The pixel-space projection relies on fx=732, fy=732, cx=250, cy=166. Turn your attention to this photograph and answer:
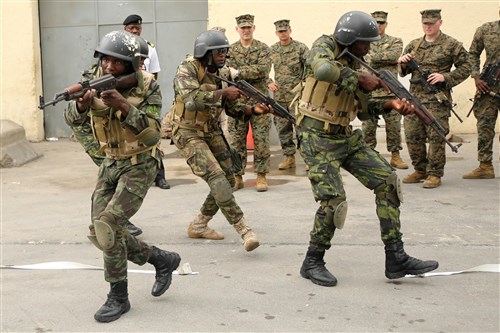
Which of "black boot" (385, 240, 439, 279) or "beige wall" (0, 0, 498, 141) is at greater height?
"beige wall" (0, 0, 498, 141)

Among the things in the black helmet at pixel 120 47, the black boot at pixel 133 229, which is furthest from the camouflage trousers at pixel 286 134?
the black helmet at pixel 120 47

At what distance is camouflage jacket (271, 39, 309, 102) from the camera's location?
386 inches

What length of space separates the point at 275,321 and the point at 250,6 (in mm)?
8571

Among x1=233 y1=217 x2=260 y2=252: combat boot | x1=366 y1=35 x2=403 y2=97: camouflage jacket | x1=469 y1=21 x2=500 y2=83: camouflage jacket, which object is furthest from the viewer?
x1=366 y1=35 x2=403 y2=97: camouflage jacket

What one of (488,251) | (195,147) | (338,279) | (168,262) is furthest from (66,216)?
(488,251)

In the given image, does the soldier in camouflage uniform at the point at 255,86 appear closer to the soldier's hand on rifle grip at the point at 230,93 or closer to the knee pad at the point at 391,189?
the soldier's hand on rifle grip at the point at 230,93

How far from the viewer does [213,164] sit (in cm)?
583

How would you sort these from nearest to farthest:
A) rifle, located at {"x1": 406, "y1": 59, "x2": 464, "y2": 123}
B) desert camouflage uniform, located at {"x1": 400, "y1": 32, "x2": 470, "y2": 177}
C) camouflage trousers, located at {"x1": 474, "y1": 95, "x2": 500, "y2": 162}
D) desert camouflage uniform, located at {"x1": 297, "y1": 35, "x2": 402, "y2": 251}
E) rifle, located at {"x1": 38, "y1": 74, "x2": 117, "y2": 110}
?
1. rifle, located at {"x1": 38, "y1": 74, "x2": 117, "y2": 110}
2. desert camouflage uniform, located at {"x1": 297, "y1": 35, "x2": 402, "y2": 251}
3. rifle, located at {"x1": 406, "y1": 59, "x2": 464, "y2": 123}
4. desert camouflage uniform, located at {"x1": 400, "y1": 32, "x2": 470, "y2": 177}
5. camouflage trousers, located at {"x1": 474, "y1": 95, "x2": 500, "y2": 162}

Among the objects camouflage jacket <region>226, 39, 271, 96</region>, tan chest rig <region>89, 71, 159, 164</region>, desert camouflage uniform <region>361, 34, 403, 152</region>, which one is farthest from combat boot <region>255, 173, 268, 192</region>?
tan chest rig <region>89, 71, 159, 164</region>

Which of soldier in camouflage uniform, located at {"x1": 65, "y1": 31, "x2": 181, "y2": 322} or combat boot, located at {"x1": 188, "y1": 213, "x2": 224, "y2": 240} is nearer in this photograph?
soldier in camouflage uniform, located at {"x1": 65, "y1": 31, "x2": 181, "y2": 322}

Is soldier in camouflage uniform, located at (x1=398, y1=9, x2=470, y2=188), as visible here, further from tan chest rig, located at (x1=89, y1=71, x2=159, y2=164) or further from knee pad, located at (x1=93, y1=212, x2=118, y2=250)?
knee pad, located at (x1=93, y1=212, x2=118, y2=250)

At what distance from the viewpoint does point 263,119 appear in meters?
8.65

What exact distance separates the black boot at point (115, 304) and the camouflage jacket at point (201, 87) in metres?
1.79

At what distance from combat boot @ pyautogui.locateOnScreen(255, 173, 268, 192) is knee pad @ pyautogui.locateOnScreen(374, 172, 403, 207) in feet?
11.1
